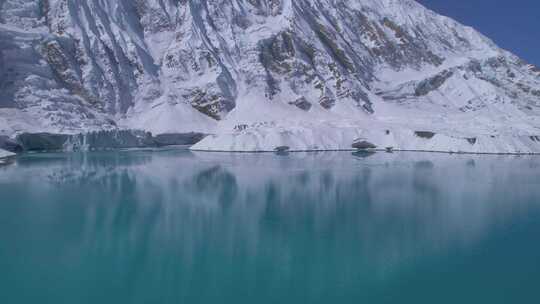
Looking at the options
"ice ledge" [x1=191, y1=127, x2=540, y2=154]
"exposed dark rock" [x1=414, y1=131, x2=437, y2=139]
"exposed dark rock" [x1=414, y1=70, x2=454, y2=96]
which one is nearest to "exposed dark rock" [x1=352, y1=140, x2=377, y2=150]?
"ice ledge" [x1=191, y1=127, x2=540, y2=154]

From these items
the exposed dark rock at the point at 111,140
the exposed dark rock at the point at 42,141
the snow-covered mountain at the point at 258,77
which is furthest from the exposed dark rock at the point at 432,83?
the exposed dark rock at the point at 42,141

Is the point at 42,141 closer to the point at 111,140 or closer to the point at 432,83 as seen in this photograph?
the point at 111,140

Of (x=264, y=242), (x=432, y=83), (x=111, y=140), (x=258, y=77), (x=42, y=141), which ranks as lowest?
(x=264, y=242)

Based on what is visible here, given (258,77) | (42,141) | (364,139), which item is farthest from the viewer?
(258,77)

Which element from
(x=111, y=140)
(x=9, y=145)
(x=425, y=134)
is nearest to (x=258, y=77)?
(x=425, y=134)

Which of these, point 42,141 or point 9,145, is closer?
point 9,145

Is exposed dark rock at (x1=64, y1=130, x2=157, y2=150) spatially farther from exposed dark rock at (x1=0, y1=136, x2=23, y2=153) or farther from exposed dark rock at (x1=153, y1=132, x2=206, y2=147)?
exposed dark rock at (x1=0, y1=136, x2=23, y2=153)
